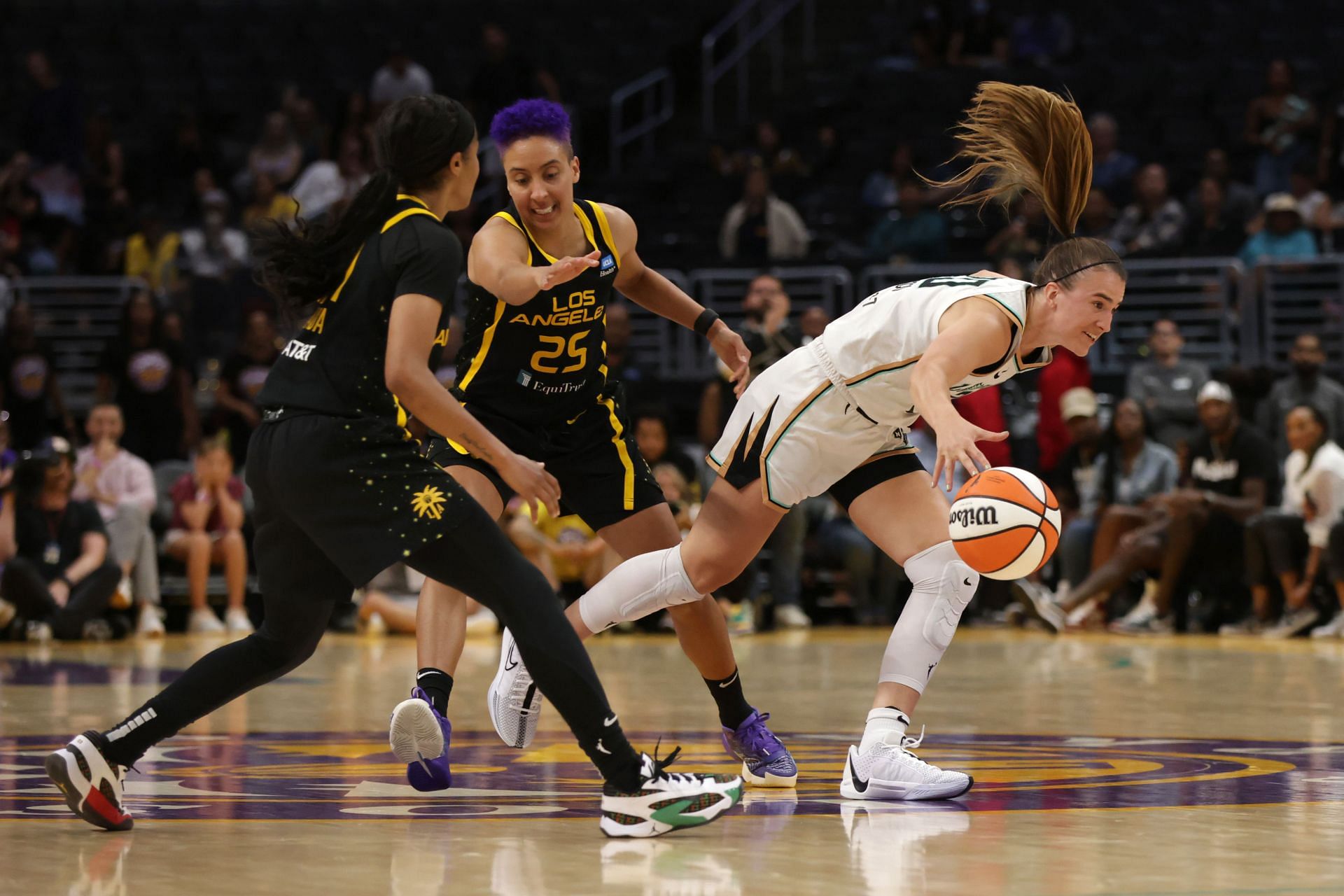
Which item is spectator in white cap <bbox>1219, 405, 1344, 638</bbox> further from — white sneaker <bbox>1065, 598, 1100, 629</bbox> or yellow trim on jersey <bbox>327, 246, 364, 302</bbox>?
yellow trim on jersey <bbox>327, 246, 364, 302</bbox>

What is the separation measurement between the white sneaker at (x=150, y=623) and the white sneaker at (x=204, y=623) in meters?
0.21

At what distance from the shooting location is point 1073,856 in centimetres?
388

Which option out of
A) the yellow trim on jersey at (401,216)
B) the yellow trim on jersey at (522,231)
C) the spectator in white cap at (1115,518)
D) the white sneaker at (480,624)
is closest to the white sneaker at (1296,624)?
the spectator in white cap at (1115,518)

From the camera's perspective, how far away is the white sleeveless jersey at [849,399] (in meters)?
4.98

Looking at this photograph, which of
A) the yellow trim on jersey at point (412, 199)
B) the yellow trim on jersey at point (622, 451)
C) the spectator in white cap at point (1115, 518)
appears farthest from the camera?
the spectator in white cap at point (1115, 518)

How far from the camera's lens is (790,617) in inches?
500

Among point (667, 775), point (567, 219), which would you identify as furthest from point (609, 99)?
point (667, 775)

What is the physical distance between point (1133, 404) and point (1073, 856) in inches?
348

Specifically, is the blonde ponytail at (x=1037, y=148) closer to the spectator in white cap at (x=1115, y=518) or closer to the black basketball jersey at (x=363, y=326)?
the black basketball jersey at (x=363, y=326)

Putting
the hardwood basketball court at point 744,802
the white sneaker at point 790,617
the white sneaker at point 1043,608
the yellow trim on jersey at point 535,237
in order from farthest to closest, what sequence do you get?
1. the white sneaker at point 790,617
2. the white sneaker at point 1043,608
3. the yellow trim on jersey at point 535,237
4. the hardwood basketball court at point 744,802

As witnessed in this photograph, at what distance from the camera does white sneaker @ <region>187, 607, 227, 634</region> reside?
12320 millimetres

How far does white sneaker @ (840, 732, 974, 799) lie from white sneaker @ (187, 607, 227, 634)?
321 inches

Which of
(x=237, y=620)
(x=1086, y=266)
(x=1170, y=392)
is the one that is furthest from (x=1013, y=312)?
(x=237, y=620)

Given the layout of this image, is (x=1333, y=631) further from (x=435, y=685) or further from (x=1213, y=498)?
(x=435, y=685)
